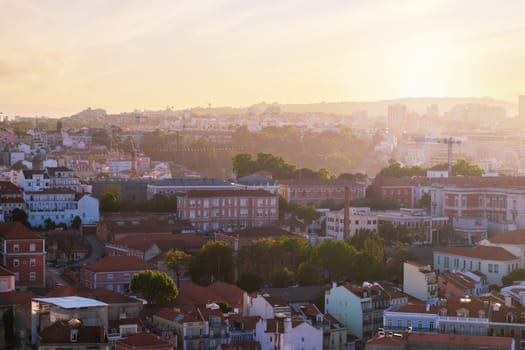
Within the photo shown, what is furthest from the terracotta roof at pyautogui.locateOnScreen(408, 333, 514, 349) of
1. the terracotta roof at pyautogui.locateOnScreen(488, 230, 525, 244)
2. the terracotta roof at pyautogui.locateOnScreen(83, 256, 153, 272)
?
the terracotta roof at pyautogui.locateOnScreen(488, 230, 525, 244)

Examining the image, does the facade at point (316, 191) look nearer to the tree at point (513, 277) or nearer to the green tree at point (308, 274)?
the green tree at point (308, 274)

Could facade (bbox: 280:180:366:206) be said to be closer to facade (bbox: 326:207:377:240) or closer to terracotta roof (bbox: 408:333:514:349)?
facade (bbox: 326:207:377:240)

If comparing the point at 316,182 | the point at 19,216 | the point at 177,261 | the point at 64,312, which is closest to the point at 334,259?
the point at 177,261

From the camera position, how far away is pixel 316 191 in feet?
107

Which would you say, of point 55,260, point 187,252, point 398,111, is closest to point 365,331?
point 187,252

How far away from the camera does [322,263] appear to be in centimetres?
2205

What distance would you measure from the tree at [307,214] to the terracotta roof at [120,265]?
7478 millimetres

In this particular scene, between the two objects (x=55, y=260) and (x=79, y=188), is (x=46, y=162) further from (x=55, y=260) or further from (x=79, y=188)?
(x=55, y=260)

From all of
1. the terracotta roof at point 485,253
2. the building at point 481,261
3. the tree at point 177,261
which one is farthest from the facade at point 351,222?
the tree at point 177,261

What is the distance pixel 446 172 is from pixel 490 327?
63.2ft

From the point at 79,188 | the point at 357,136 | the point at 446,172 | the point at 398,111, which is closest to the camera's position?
the point at 79,188

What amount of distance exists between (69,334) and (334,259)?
749 centimetres

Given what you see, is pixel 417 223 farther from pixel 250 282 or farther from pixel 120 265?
pixel 120 265

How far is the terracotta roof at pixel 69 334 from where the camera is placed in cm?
1561
